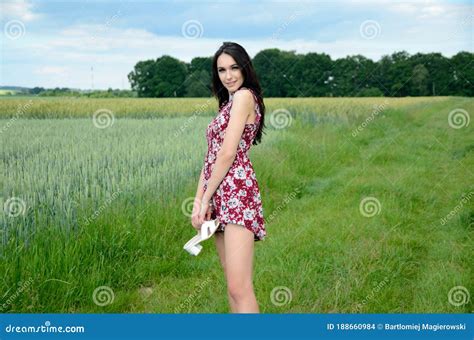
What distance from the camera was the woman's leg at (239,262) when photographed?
276cm

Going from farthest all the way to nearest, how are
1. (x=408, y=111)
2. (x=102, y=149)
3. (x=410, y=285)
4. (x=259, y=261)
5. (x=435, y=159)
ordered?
1. (x=408, y=111)
2. (x=435, y=159)
3. (x=102, y=149)
4. (x=259, y=261)
5. (x=410, y=285)

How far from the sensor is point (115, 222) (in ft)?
14.7

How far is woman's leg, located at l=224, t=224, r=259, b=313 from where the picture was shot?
9.07 ft

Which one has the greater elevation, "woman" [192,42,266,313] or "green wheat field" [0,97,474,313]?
"woman" [192,42,266,313]

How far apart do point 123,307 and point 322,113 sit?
12068mm

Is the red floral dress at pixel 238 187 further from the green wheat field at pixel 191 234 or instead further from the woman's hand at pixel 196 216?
the green wheat field at pixel 191 234

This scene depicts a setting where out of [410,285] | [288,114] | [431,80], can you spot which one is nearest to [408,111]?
[431,80]

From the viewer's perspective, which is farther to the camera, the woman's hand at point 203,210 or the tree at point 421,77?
the tree at point 421,77

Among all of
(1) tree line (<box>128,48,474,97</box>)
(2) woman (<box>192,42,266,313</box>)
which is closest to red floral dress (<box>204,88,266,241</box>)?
(2) woman (<box>192,42,266,313</box>)

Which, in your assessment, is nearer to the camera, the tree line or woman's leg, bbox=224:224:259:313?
woman's leg, bbox=224:224:259:313

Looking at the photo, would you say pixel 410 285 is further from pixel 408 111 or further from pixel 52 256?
pixel 408 111

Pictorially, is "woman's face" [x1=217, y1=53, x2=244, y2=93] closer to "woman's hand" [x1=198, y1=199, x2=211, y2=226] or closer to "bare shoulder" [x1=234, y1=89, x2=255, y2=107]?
"bare shoulder" [x1=234, y1=89, x2=255, y2=107]

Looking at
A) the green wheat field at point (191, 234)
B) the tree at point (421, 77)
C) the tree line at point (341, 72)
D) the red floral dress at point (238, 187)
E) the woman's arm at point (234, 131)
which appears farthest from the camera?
the tree at point (421, 77)

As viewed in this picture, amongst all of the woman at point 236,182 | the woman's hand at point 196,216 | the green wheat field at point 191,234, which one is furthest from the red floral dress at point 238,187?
the green wheat field at point 191,234
